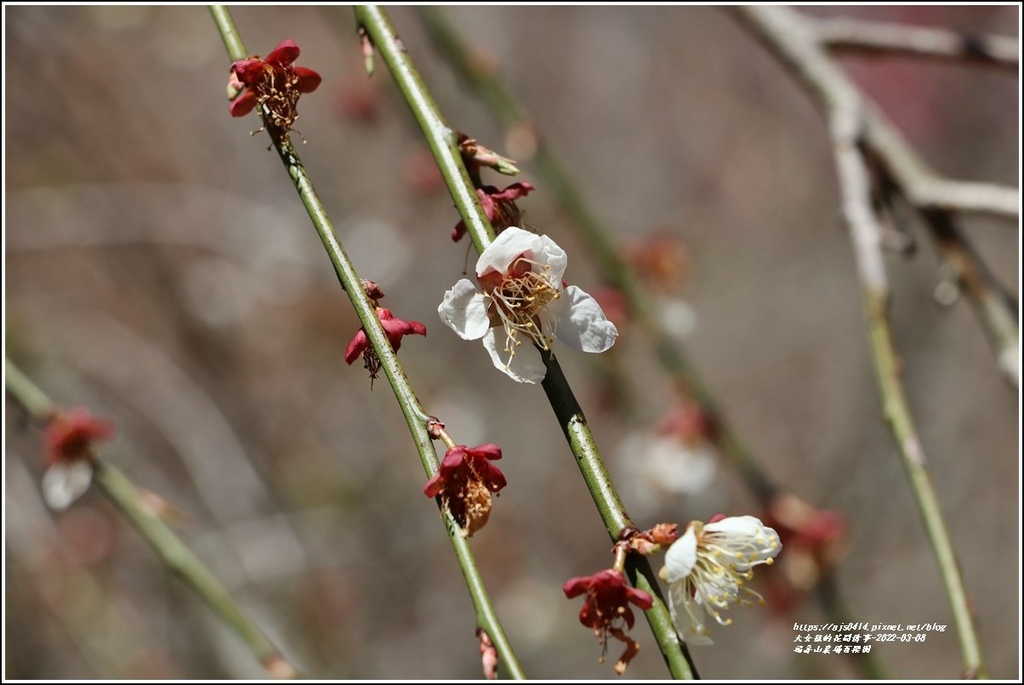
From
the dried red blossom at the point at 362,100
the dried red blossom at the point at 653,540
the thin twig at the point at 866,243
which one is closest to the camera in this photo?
the dried red blossom at the point at 653,540

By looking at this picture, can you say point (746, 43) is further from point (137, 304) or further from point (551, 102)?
point (137, 304)

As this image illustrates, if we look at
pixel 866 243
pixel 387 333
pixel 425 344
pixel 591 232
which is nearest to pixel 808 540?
pixel 866 243

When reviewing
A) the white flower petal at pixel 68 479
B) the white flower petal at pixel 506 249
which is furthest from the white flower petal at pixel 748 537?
the white flower petal at pixel 68 479

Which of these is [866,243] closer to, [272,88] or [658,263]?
[658,263]

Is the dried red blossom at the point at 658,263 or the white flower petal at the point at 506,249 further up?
the white flower petal at the point at 506,249

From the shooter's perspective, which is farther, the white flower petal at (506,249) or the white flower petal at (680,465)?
the white flower petal at (680,465)

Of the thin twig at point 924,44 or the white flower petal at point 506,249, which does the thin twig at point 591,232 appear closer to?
the thin twig at point 924,44
